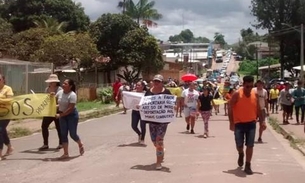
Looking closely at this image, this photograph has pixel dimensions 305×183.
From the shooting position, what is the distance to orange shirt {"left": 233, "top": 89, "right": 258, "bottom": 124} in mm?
9656

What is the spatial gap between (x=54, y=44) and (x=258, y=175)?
27.1 m

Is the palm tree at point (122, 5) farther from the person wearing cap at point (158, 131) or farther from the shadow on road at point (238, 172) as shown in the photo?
the shadow on road at point (238, 172)

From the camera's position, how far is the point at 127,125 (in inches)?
785

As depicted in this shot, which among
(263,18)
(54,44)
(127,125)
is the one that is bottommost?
(127,125)

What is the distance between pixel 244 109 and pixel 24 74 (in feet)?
53.9

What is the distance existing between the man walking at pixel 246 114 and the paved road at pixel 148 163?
52cm

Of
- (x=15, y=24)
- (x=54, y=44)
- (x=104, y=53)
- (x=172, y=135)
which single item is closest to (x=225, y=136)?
(x=172, y=135)

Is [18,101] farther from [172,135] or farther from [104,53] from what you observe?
[104,53]

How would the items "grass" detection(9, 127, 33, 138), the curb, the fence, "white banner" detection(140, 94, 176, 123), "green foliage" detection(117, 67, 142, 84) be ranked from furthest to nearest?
"green foliage" detection(117, 67, 142, 84)
the fence
"grass" detection(9, 127, 33, 138)
the curb
"white banner" detection(140, 94, 176, 123)

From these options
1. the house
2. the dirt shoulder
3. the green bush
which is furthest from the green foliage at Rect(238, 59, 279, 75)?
the dirt shoulder

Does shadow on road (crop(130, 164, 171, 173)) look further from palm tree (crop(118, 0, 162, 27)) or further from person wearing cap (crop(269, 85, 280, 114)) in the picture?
palm tree (crop(118, 0, 162, 27))

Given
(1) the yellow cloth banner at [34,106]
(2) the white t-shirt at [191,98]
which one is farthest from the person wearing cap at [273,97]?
(1) the yellow cloth banner at [34,106]

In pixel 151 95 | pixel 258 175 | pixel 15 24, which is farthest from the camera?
pixel 15 24

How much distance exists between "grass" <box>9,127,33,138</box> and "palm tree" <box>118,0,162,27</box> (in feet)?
158
